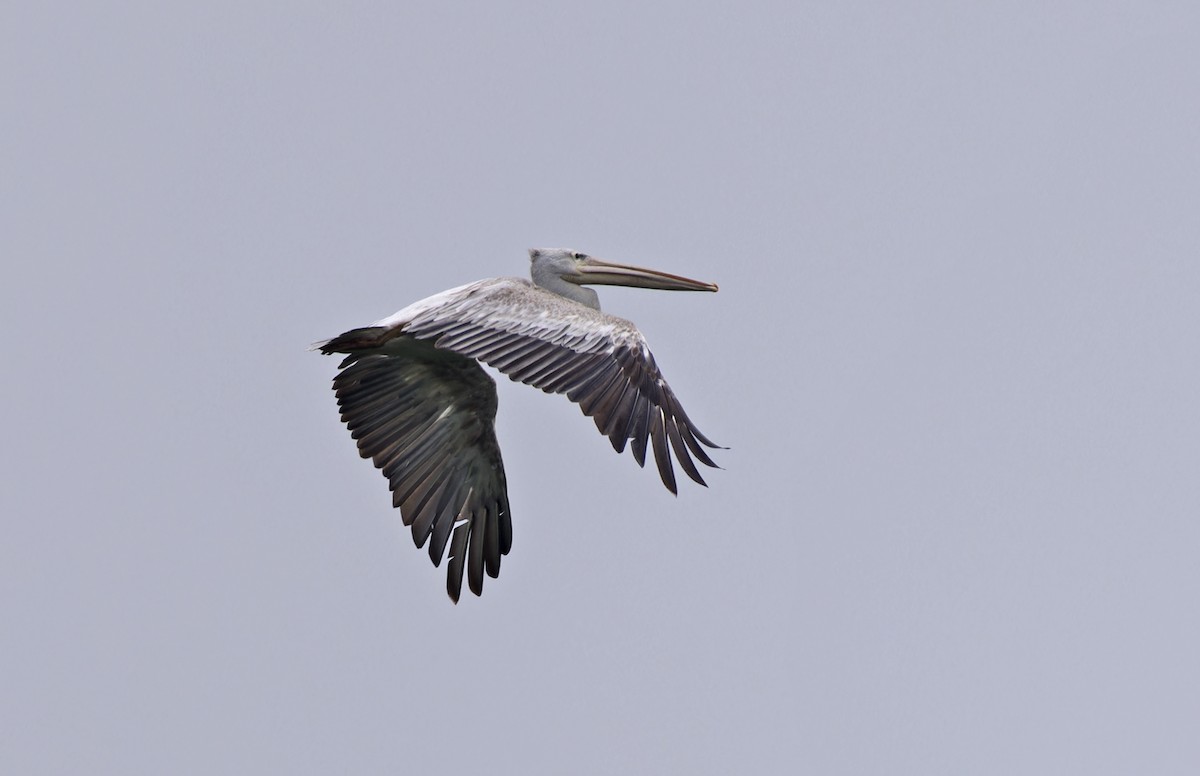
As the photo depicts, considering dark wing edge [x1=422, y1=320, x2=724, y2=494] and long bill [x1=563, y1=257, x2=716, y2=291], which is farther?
long bill [x1=563, y1=257, x2=716, y2=291]

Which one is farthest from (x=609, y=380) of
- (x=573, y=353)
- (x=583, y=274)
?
(x=583, y=274)

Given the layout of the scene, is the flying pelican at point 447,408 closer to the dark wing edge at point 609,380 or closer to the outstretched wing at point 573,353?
the outstretched wing at point 573,353

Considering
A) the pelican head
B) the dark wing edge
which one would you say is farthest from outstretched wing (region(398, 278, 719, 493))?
the pelican head

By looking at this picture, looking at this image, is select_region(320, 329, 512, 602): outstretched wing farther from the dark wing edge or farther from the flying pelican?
the dark wing edge

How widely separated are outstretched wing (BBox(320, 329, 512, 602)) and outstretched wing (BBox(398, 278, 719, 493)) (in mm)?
1096

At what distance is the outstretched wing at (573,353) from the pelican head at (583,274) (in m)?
0.95

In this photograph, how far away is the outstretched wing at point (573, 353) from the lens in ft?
52.3

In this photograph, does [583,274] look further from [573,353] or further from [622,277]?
[573,353]

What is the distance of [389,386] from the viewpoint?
19391mm

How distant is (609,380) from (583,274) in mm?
3173

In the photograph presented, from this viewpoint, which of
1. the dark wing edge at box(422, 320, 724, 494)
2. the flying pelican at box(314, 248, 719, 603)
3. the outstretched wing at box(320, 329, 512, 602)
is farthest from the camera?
the outstretched wing at box(320, 329, 512, 602)

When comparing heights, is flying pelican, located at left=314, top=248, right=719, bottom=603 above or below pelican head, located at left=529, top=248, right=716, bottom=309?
below

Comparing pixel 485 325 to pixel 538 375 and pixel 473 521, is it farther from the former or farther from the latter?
pixel 473 521

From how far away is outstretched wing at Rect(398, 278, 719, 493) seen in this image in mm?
15953
